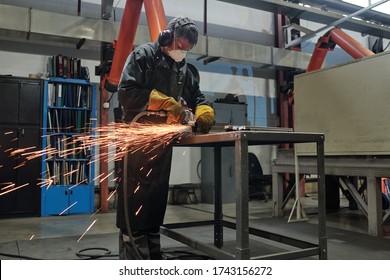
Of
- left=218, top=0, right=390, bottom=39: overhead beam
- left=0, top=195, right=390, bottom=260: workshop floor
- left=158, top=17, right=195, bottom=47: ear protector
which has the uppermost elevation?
left=218, top=0, right=390, bottom=39: overhead beam

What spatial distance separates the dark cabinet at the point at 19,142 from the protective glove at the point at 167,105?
3186 millimetres

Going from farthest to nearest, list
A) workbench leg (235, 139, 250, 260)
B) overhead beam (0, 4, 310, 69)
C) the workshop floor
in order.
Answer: overhead beam (0, 4, 310, 69) < the workshop floor < workbench leg (235, 139, 250, 260)

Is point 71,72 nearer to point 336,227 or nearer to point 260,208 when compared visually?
point 260,208

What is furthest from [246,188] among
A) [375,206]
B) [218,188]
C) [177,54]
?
[375,206]

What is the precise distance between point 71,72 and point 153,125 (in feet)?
10.3

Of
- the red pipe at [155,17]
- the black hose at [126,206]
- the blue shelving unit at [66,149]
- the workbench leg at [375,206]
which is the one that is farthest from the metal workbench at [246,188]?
the blue shelving unit at [66,149]

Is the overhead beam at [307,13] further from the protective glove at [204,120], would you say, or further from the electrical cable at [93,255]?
the electrical cable at [93,255]

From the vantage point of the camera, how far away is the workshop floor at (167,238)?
9.18ft

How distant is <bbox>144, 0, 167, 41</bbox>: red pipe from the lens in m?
3.08

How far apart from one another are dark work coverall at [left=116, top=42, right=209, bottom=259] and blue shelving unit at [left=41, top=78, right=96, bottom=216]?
2.76m

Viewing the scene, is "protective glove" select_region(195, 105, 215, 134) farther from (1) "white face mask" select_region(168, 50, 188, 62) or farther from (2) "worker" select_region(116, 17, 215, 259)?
(1) "white face mask" select_region(168, 50, 188, 62)

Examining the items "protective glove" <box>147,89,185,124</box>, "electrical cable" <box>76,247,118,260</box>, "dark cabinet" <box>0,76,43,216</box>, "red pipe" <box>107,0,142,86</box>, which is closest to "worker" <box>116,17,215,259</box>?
"protective glove" <box>147,89,185,124</box>

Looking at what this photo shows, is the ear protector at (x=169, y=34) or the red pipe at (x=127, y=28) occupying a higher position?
the red pipe at (x=127, y=28)

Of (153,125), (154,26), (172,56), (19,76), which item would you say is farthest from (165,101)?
(19,76)
